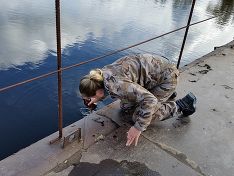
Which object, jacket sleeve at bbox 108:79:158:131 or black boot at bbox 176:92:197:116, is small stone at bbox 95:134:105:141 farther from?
black boot at bbox 176:92:197:116

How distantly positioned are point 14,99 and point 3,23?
3.35m

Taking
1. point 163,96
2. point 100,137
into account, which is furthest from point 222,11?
point 100,137

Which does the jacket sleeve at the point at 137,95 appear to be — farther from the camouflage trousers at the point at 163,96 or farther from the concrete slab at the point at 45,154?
the concrete slab at the point at 45,154

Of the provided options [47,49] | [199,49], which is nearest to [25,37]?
[47,49]

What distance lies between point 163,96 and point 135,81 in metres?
0.43

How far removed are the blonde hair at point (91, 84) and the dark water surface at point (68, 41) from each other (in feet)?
6.97

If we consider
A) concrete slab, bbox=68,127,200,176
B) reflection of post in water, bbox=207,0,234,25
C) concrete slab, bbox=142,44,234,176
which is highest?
concrete slab, bbox=68,127,200,176

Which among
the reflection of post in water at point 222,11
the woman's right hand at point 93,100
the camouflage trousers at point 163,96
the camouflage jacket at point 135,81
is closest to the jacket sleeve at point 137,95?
the camouflage jacket at point 135,81

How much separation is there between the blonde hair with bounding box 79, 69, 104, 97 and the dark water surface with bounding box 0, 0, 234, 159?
2126mm

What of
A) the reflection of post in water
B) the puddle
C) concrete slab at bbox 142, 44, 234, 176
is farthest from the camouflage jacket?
the reflection of post in water

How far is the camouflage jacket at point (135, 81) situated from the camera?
2385 millimetres

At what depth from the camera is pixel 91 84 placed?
7.68 feet

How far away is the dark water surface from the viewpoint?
472cm

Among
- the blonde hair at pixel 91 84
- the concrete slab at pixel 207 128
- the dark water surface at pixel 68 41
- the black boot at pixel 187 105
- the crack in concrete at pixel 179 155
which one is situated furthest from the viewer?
the dark water surface at pixel 68 41
